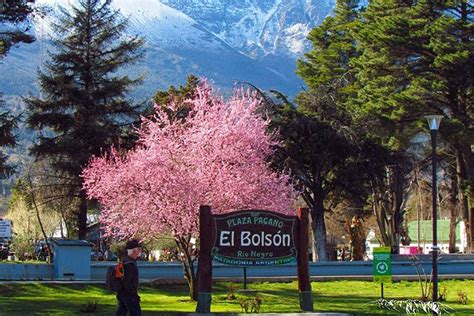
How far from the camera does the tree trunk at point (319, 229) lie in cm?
4588

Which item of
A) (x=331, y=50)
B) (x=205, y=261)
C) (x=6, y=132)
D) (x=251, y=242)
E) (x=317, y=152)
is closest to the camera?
(x=205, y=261)

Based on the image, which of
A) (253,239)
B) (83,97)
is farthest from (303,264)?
(83,97)

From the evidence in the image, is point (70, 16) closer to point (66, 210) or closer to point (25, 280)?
point (66, 210)

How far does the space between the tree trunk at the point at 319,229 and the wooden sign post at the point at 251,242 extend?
28.0 m

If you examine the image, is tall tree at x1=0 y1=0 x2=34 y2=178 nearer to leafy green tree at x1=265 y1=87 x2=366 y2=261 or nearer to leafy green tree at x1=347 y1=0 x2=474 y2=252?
leafy green tree at x1=265 y1=87 x2=366 y2=261

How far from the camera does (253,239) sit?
17250 mm

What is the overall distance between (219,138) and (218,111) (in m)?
2.08

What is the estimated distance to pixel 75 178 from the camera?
38.5 meters

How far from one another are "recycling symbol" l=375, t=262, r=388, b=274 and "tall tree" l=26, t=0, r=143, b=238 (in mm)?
18463

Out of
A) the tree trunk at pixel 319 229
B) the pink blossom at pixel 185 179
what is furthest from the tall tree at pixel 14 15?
the tree trunk at pixel 319 229

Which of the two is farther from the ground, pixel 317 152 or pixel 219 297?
pixel 317 152

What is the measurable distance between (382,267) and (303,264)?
4970mm

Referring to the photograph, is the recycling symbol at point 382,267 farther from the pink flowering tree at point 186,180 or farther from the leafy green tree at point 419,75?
the leafy green tree at point 419,75

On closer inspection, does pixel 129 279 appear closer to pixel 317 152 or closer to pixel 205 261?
pixel 205 261
